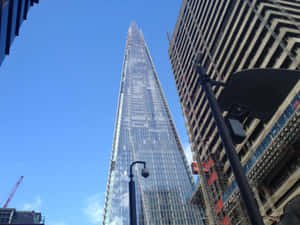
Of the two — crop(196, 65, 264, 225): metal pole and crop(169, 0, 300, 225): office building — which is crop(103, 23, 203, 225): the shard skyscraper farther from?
crop(196, 65, 264, 225): metal pole

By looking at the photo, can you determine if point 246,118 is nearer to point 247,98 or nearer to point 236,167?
point 247,98

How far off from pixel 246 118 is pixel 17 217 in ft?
603

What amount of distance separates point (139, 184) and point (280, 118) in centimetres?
12330

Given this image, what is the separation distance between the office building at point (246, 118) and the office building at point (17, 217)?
14103 cm

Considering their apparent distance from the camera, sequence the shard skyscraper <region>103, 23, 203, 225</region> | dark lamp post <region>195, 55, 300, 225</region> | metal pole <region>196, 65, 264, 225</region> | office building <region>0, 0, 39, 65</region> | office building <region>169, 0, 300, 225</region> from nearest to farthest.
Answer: metal pole <region>196, 65, 264, 225</region>, dark lamp post <region>195, 55, 300, 225</region>, office building <region>0, 0, 39, 65</region>, office building <region>169, 0, 300, 225</region>, the shard skyscraper <region>103, 23, 203, 225</region>

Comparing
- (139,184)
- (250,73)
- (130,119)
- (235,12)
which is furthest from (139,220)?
(250,73)

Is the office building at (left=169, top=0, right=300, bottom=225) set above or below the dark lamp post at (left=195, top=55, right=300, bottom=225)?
above

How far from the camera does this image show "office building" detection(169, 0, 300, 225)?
32.2 metres

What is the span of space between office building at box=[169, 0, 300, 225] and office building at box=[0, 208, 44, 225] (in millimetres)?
141026

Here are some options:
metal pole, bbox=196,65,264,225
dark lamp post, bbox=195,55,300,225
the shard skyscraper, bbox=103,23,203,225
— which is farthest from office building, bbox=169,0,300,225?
the shard skyscraper, bbox=103,23,203,225

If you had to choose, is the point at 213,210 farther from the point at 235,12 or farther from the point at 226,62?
the point at 235,12

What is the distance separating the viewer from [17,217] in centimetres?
16538

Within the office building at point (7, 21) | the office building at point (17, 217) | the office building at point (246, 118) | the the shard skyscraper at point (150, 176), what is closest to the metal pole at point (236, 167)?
the office building at point (7, 21)

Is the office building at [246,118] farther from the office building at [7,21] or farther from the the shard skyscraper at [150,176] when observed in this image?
the the shard skyscraper at [150,176]
